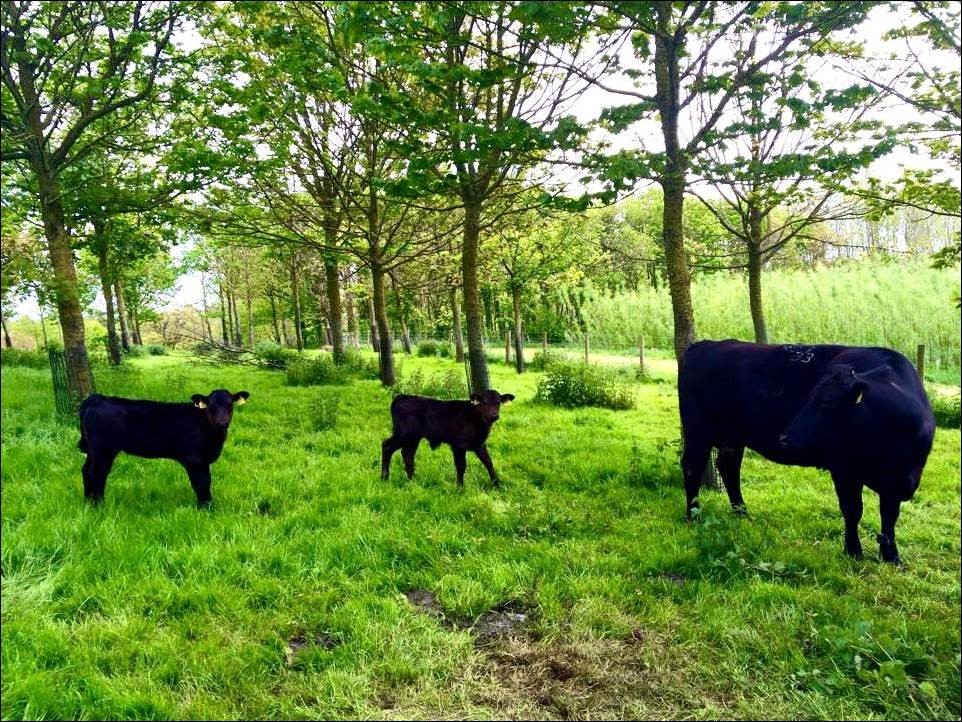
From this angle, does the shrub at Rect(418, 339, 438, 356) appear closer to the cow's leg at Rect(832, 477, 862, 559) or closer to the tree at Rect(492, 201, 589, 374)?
the tree at Rect(492, 201, 589, 374)

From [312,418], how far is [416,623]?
21.6 feet

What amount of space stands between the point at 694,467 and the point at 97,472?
624cm

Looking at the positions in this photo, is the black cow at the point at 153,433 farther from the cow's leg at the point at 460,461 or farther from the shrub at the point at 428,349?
the shrub at the point at 428,349

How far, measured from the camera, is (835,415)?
442 cm

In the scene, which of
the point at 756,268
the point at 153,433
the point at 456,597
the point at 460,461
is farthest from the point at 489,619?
the point at 756,268

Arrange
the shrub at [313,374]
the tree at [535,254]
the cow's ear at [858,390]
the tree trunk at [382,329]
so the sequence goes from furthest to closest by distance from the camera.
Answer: the tree at [535,254]
the shrub at [313,374]
the tree trunk at [382,329]
the cow's ear at [858,390]

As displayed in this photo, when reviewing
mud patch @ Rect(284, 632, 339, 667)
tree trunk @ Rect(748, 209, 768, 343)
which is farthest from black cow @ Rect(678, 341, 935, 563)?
tree trunk @ Rect(748, 209, 768, 343)

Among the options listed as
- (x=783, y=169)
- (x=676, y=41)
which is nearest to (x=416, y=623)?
(x=783, y=169)

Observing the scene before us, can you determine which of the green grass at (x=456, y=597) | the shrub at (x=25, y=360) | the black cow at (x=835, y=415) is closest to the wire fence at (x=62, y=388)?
the green grass at (x=456, y=597)

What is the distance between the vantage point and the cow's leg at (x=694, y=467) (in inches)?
226

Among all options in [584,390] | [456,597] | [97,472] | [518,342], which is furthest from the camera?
[518,342]

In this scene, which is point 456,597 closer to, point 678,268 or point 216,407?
point 216,407

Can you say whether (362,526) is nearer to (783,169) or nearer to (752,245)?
(783,169)

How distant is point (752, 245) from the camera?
9125mm
